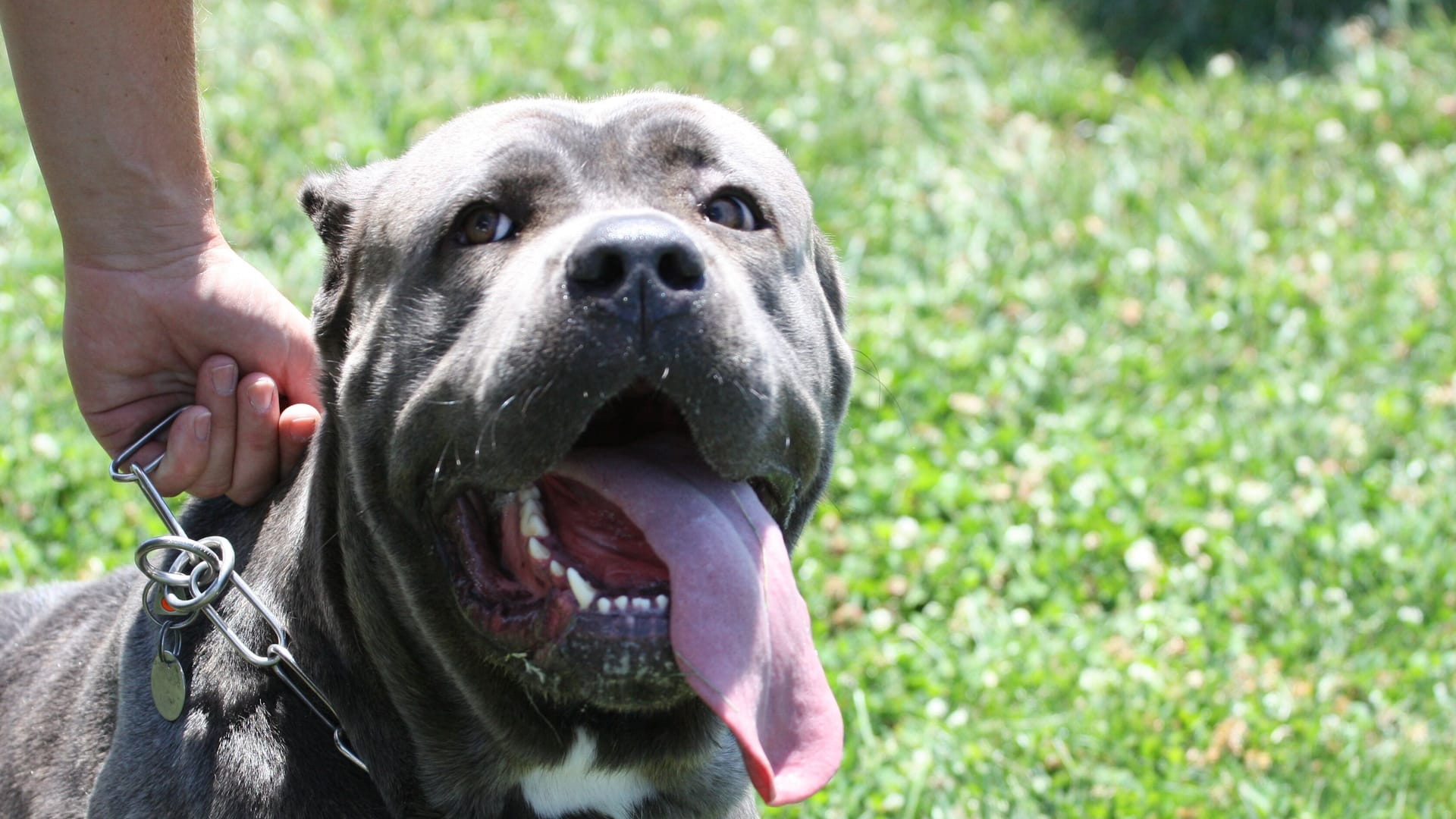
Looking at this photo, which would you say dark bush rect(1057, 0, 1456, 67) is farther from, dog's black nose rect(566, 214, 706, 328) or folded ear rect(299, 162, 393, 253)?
dog's black nose rect(566, 214, 706, 328)

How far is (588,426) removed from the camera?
3.03 metres

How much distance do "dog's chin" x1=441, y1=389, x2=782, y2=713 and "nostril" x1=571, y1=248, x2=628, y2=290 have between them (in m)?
0.24

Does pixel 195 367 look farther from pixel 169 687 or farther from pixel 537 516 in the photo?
pixel 537 516

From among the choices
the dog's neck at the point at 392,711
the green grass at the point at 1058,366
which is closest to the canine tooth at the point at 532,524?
the dog's neck at the point at 392,711

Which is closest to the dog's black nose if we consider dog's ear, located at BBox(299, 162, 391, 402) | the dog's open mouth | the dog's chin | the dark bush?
the dog's chin

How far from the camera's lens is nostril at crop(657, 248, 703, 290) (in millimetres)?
2738

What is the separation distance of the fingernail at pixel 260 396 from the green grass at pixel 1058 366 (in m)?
1.84

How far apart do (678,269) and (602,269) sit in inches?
5.4

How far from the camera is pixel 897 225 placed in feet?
23.1

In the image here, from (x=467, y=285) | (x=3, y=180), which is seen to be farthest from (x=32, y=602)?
(x=3, y=180)

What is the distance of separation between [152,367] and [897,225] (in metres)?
4.15

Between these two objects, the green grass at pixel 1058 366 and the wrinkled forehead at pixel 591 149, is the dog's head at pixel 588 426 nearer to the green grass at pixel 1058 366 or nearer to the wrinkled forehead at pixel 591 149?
the wrinkled forehead at pixel 591 149

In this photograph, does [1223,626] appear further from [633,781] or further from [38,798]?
[38,798]

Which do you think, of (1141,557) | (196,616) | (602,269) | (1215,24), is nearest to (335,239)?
(196,616)
